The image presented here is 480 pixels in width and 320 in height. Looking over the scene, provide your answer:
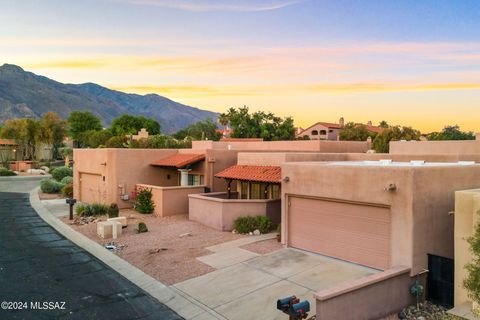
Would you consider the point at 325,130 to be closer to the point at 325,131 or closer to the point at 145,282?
the point at 325,131

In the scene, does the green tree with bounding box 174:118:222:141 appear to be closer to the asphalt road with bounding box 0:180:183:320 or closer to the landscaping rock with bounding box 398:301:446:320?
the asphalt road with bounding box 0:180:183:320

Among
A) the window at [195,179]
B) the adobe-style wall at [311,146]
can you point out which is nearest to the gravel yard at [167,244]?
the window at [195,179]

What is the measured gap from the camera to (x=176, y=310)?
1091cm

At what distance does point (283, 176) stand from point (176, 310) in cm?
726

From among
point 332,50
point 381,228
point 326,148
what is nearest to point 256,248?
point 381,228

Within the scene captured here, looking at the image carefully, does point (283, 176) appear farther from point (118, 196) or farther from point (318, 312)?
point (118, 196)

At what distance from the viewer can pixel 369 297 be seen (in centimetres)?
1023

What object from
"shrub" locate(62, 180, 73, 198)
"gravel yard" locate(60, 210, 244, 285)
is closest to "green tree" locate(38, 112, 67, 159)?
"shrub" locate(62, 180, 73, 198)

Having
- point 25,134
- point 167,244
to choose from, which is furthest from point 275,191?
point 25,134

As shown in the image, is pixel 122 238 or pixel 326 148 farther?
pixel 326 148

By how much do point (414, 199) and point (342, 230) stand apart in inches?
115

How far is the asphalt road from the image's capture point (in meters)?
10.7

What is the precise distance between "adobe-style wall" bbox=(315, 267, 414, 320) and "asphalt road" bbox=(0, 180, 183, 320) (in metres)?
3.93

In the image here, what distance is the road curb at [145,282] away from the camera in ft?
35.2
